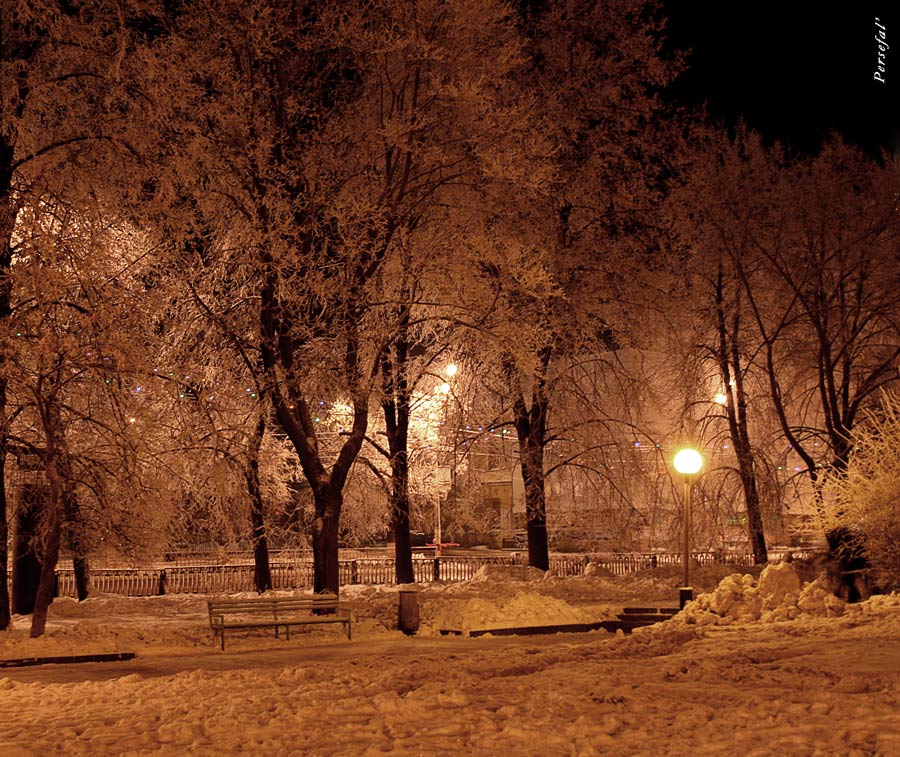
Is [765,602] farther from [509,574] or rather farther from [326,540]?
[509,574]

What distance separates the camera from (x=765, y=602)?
53.0ft

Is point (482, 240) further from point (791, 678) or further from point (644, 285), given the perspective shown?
point (791, 678)

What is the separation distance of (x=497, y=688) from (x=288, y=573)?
71.7 ft

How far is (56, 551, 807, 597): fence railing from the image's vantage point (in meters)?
28.5

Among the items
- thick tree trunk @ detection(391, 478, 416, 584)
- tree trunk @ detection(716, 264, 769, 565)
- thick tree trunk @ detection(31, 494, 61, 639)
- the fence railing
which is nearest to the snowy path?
thick tree trunk @ detection(31, 494, 61, 639)

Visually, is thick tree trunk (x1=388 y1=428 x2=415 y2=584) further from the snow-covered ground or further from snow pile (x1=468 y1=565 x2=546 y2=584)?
the snow-covered ground

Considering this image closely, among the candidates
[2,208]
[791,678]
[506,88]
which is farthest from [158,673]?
[506,88]

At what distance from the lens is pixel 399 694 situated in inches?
400

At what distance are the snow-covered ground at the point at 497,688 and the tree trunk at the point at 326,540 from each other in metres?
1.75

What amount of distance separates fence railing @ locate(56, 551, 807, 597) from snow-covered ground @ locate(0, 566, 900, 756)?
381 inches

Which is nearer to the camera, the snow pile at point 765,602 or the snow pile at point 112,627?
the snow pile at point 765,602

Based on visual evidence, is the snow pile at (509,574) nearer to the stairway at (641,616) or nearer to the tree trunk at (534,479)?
the tree trunk at (534,479)

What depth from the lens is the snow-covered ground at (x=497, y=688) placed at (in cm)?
784
